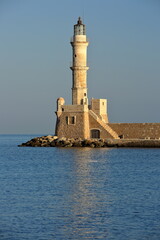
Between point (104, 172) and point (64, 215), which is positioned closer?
point (64, 215)

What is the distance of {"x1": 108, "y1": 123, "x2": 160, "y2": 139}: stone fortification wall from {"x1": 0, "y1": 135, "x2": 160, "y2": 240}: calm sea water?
1410 cm

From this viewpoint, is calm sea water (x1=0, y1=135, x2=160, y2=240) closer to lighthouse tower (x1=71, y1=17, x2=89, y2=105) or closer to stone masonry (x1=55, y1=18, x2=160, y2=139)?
stone masonry (x1=55, y1=18, x2=160, y2=139)

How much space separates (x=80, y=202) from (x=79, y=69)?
102ft

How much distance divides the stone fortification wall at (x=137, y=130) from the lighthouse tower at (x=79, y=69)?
11.6 ft

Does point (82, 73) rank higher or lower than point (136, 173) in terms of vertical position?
higher

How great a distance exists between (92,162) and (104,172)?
6.23 meters

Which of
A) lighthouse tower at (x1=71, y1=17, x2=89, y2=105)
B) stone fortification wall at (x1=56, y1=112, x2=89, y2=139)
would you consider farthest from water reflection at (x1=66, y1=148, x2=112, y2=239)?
lighthouse tower at (x1=71, y1=17, x2=89, y2=105)

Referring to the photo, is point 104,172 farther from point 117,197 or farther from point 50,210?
point 50,210

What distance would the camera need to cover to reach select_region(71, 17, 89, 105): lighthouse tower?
1999 inches

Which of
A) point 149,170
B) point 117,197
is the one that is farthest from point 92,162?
point 117,197

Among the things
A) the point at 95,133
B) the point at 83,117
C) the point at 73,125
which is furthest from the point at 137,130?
the point at 73,125

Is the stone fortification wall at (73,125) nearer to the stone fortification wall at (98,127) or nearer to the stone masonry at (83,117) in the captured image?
the stone masonry at (83,117)

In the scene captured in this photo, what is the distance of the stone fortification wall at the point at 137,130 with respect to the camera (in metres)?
49.4

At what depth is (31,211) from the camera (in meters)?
18.7
